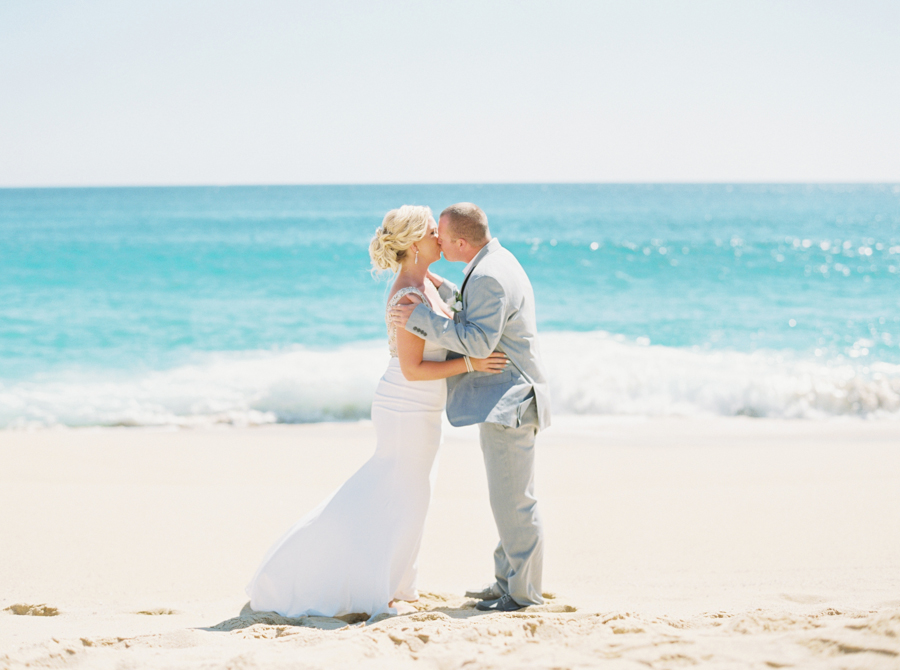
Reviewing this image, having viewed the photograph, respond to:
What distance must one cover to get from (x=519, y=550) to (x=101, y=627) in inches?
81.5

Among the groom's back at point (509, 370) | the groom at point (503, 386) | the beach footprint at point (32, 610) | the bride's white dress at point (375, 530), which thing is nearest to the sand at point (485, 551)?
the beach footprint at point (32, 610)

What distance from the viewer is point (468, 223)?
3465mm

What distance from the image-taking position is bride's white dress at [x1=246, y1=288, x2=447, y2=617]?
134 inches

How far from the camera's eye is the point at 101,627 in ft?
10.6

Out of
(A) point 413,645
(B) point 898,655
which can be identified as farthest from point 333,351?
(B) point 898,655

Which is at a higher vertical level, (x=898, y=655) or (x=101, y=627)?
(x=898, y=655)

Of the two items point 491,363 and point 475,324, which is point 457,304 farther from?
point 491,363

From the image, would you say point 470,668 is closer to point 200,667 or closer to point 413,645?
point 413,645

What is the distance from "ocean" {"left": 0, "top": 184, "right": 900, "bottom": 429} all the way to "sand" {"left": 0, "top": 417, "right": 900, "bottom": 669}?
4.73 feet

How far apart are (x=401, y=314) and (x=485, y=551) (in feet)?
6.64

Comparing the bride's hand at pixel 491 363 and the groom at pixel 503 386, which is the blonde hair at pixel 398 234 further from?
the bride's hand at pixel 491 363

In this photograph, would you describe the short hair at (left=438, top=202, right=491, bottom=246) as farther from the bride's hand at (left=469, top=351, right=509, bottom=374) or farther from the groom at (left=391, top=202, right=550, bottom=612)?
the bride's hand at (left=469, top=351, right=509, bottom=374)

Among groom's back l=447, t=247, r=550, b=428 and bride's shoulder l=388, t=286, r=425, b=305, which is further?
bride's shoulder l=388, t=286, r=425, b=305

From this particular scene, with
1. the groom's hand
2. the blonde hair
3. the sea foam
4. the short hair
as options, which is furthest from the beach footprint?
the sea foam
